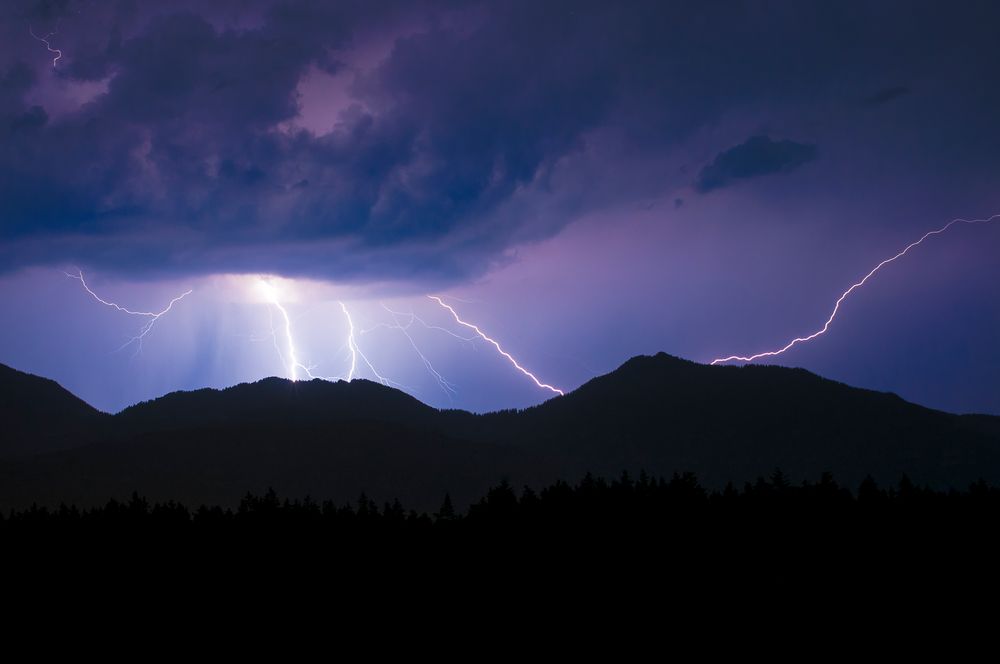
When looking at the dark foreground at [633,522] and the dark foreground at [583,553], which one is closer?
the dark foreground at [583,553]

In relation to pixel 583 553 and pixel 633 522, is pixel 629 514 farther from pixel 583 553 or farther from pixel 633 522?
pixel 583 553

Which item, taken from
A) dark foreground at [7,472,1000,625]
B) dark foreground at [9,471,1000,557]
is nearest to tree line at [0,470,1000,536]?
dark foreground at [9,471,1000,557]

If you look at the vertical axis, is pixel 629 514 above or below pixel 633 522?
above

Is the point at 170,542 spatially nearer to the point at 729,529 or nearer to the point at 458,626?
the point at 458,626

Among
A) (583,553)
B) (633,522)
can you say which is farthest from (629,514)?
(583,553)

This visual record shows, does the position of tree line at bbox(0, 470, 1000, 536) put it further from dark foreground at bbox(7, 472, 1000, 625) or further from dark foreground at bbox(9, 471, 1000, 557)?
dark foreground at bbox(7, 472, 1000, 625)

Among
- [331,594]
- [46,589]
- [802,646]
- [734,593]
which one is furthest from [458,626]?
[46,589]

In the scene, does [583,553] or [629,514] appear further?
[629,514]

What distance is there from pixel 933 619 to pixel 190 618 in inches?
1616

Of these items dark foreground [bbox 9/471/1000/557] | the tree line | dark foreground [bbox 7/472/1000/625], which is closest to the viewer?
dark foreground [bbox 7/472/1000/625]

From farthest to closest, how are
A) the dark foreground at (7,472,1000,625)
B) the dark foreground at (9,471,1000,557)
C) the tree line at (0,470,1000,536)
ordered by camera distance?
the tree line at (0,470,1000,536) < the dark foreground at (9,471,1000,557) < the dark foreground at (7,472,1000,625)

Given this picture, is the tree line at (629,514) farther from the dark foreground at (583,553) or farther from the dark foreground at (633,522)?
the dark foreground at (583,553)

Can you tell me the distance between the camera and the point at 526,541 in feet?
193

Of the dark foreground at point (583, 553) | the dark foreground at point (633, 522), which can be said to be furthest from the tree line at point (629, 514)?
the dark foreground at point (583, 553)
